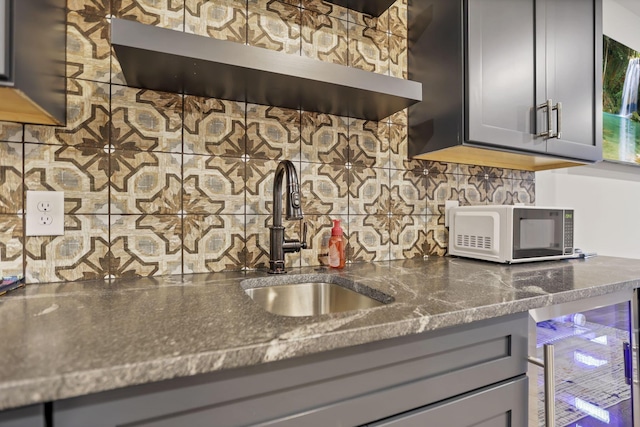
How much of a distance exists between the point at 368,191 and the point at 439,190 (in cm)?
46

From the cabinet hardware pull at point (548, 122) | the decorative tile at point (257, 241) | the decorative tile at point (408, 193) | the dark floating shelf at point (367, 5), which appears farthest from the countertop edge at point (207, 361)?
the dark floating shelf at point (367, 5)

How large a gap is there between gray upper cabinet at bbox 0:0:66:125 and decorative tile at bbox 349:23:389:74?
1046 mm

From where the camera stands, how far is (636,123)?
90.7 inches

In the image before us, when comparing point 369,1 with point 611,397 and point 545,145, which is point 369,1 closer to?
point 545,145

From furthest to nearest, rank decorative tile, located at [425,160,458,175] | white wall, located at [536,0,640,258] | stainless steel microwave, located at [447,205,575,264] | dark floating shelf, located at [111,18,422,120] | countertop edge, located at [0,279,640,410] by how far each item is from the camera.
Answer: white wall, located at [536,0,640,258]
decorative tile, located at [425,160,458,175]
stainless steel microwave, located at [447,205,575,264]
dark floating shelf, located at [111,18,422,120]
countertop edge, located at [0,279,640,410]

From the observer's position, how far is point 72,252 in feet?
3.22

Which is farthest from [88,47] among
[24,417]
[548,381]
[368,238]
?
[548,381]

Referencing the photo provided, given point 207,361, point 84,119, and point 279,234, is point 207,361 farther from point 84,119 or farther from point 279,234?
point 84,119

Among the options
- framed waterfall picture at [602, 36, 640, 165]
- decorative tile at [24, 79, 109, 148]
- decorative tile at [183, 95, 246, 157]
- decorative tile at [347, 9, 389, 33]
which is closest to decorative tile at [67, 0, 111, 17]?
decorative tile at [24, 79, 109, 148]

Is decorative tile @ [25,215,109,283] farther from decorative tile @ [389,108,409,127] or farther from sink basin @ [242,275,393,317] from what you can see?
decorative tile @ [389,108,409,127]

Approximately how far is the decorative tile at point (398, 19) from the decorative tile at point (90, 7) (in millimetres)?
1162

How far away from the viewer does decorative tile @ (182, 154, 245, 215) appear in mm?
1121

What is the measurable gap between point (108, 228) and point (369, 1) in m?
1.35

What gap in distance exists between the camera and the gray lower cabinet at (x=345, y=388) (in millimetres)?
498
